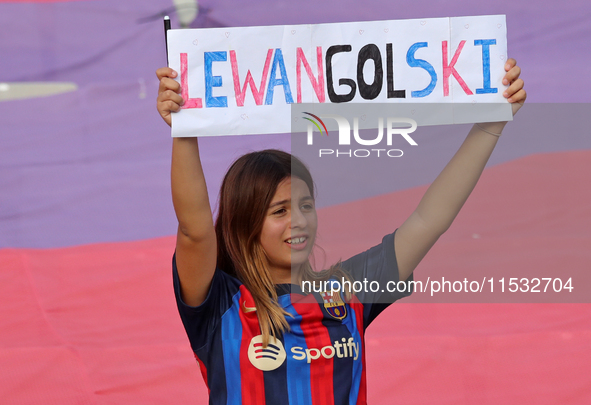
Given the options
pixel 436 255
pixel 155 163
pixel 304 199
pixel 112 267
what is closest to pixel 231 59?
pixel 304 199

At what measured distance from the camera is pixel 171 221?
11.6 feet

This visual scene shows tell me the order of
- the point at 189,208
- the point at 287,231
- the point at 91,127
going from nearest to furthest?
the point at 189,208, the point at 287,231, the point at 91,127

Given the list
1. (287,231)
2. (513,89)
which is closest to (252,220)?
(287,231)

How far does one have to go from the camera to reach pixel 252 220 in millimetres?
1223

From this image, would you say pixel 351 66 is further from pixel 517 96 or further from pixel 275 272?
pixel 275 272

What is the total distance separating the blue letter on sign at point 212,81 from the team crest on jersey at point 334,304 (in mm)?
411

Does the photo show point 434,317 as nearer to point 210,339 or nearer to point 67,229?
point 210,339

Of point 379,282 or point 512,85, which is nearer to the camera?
point 512,85

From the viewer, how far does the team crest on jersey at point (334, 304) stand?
120cm

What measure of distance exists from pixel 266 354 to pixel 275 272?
173 millimetres

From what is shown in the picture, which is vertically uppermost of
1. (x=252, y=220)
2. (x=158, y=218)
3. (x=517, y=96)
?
(x=517, y=96)

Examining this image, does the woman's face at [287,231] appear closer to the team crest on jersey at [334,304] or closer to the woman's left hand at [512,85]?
the team crest on jersey at [334,304]

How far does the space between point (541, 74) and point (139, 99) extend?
210cm

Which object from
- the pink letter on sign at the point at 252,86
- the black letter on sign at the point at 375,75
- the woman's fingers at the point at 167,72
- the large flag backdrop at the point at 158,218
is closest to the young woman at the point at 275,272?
the woman's fingers at the point at 167,72
